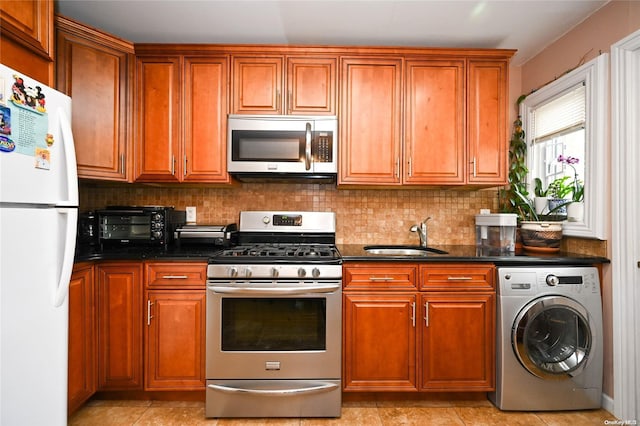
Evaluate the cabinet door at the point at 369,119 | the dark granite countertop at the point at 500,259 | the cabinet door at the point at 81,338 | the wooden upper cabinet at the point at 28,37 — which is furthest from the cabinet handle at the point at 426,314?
the wooden upper cabinet at the point at 28,37

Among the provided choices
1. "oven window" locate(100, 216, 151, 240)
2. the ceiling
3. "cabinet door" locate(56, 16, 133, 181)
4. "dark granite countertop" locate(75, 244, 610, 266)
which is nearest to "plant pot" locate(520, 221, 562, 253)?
"dark granite countertop" locate(75, 244, 610, 266)

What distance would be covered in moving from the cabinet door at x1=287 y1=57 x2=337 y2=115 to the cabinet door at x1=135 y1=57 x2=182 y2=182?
0.80m

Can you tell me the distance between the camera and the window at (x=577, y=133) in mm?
2125

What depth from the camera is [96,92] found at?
7.36 ft

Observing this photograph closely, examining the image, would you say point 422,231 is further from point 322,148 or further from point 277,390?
point 277,390

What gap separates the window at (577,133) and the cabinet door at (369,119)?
1.14m

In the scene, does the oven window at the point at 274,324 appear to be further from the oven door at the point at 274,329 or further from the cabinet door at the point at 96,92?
the cabinet door at the point at 96,92

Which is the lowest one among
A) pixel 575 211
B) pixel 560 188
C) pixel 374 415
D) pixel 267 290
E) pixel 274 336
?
pixel 374 415

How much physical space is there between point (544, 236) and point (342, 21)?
1.99m

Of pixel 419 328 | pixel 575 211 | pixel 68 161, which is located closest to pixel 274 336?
pixel 419 328

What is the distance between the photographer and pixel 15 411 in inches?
54.8

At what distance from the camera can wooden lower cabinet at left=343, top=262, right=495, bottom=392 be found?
213 cm

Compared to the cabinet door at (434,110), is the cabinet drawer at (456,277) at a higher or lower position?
lower

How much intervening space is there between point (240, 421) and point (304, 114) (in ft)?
6.48
